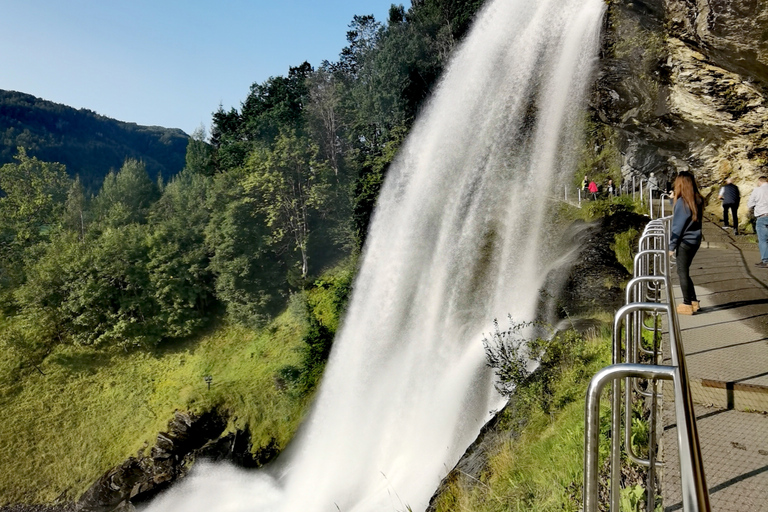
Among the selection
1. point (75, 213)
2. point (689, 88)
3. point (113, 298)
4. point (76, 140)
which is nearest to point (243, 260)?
point (113, 298)

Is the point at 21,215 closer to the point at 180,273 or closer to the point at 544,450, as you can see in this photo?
the point at 180,273

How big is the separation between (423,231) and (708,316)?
11.2 metres

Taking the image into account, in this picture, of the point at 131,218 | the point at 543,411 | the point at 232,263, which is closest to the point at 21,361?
the point at 232,263

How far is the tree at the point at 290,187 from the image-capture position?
84.9 feet

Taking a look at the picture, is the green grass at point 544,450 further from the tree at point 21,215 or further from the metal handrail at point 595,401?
the tree at point 21,215

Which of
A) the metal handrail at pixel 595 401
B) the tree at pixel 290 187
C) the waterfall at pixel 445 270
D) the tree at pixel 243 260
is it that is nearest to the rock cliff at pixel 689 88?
the waterfall at pixel 445 270

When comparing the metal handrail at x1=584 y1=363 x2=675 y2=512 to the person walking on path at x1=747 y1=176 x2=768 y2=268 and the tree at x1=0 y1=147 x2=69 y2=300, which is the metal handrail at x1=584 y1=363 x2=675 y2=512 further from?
the tree at x1=0 y1=147 x2=69 y2=300

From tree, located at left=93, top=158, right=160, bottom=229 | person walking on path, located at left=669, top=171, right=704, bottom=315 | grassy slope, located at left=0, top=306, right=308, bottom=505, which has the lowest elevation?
grassy slope, located at left=0, top=306, right=308, bottom=505

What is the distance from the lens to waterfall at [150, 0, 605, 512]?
32.6 feet

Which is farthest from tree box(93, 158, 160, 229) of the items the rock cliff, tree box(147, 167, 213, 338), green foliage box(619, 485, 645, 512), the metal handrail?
the metal handrail

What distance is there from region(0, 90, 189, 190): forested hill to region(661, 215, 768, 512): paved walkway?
385 feet

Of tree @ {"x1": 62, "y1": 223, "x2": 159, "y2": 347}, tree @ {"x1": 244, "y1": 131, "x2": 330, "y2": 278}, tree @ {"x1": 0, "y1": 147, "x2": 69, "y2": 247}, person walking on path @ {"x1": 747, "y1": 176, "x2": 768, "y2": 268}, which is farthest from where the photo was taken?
tree @ {"x1": 0, "y1": 147, "x2": 69, "y2": 247}

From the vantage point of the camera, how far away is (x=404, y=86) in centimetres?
2552

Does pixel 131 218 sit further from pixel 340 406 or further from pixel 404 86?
pixel 340 406
